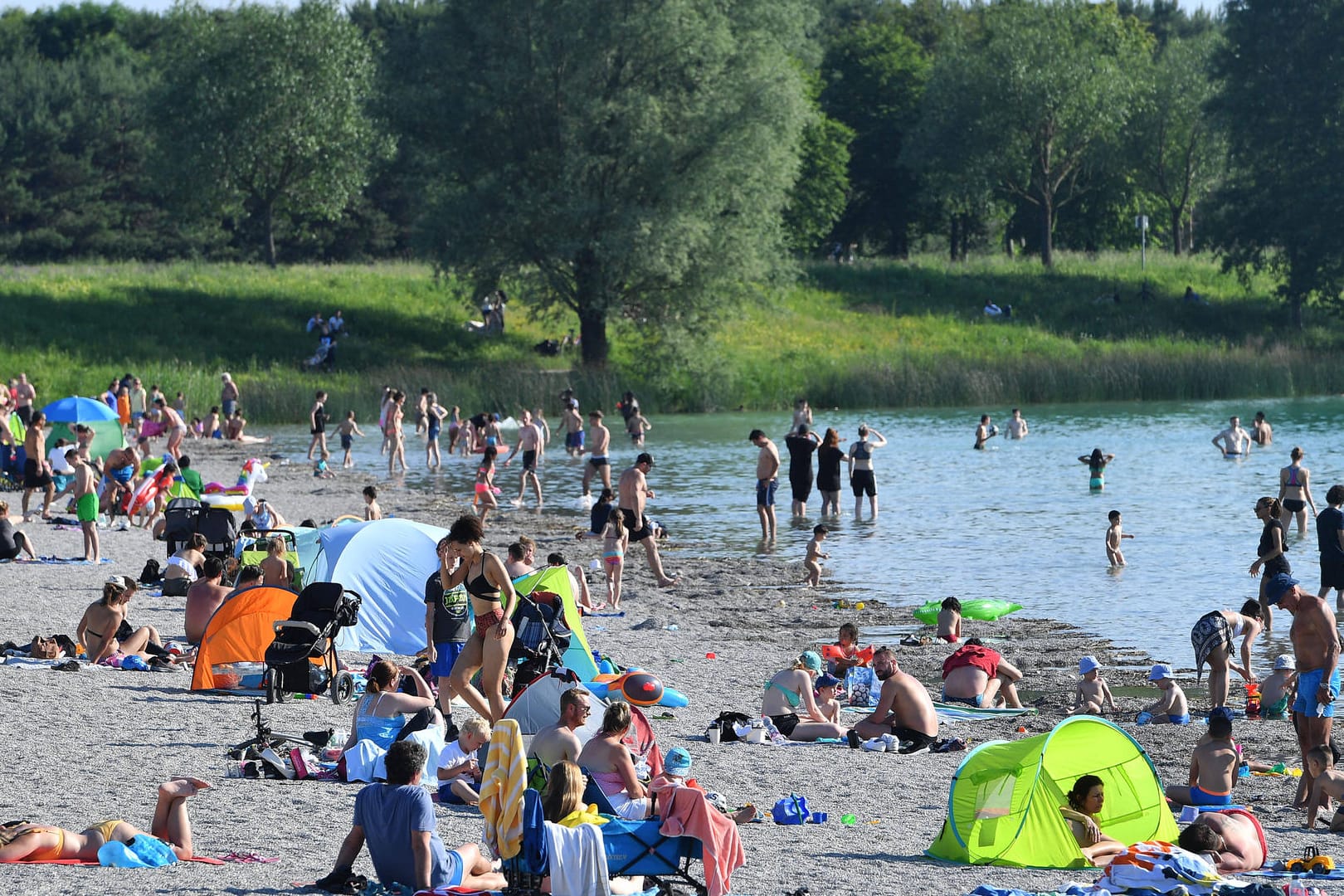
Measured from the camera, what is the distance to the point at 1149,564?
20.5 m

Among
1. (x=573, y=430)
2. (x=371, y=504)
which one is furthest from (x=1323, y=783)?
(x=573, y=430)

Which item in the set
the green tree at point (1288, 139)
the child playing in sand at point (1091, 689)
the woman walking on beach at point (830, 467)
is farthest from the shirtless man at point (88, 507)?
the green tree at point (1288, 139)

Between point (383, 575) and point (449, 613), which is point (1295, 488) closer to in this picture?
point (383, 575)

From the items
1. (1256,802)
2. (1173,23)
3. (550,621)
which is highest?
(1173,23)

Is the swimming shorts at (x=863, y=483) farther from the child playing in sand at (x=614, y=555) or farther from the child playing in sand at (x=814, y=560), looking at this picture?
the child playing in sand at (x=614, y=555)

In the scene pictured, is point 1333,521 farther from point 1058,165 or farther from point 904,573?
point 1058,165

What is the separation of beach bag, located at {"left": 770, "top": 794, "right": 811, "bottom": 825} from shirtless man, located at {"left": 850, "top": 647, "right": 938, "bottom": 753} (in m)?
2.24

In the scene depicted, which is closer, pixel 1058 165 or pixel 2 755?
pixel 2 755

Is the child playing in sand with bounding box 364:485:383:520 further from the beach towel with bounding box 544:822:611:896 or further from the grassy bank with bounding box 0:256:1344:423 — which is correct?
the grassy bank with bounding box 0:256:1344:423

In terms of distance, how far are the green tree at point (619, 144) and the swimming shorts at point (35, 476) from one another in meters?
23.1

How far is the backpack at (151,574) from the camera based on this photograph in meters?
17.4

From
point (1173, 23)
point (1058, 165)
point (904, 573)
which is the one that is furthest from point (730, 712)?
point (1173, 23)

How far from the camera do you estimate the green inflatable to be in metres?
16.3

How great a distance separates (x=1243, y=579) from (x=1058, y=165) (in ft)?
179
